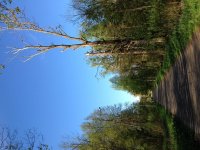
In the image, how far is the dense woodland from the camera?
19.1 metres

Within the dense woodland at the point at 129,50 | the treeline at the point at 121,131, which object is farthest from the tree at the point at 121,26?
the treeline at the point at 121,131

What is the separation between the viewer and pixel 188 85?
1388 centimetres

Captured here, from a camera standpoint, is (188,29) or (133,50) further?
(133,50)

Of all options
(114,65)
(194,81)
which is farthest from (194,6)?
(114,65)

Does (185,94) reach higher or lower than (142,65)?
lower

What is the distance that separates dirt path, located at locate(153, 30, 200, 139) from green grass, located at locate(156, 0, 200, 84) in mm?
409

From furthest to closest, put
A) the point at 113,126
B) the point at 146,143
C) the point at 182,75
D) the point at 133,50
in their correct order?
the point at 113,126 < the point at 146,143 < the point at 133,50 < the point at 182,75

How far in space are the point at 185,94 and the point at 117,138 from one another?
51.6 feet

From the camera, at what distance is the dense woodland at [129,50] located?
19.1m

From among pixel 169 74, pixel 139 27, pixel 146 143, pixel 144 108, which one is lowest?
pixel 146 143

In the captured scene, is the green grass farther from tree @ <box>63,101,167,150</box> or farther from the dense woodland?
tree @ <box>63,101,167,150</box>

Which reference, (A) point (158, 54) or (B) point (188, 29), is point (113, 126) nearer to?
(A) point (158, 54)

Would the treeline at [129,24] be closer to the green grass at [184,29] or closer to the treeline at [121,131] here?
the green grass at [184,29]

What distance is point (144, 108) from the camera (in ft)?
115
